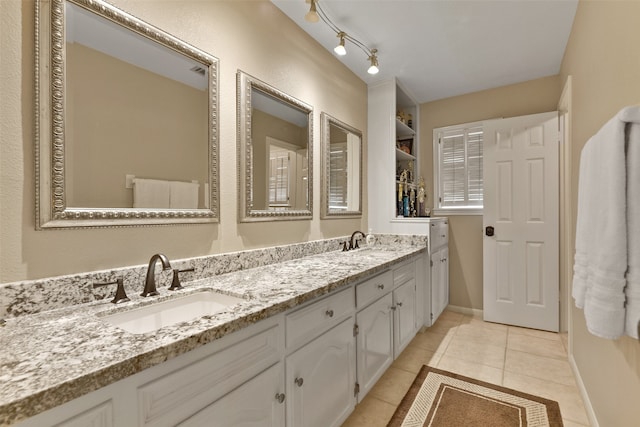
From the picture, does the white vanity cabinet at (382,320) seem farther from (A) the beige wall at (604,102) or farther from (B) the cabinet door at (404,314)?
(A) the beige wall at (604,102)

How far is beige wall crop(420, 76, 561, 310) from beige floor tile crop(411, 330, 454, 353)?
0.78 meters

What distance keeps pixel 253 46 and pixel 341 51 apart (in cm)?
63

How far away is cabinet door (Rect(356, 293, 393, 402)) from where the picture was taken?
166 cm

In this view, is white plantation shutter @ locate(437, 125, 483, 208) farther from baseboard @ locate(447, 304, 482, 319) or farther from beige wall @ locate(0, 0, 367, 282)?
beige wall @ locate(0, 0, 367, 282)

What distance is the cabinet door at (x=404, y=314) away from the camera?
212 cm

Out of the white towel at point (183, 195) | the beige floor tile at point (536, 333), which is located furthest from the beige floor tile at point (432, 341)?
the white towel at point (183, 195)

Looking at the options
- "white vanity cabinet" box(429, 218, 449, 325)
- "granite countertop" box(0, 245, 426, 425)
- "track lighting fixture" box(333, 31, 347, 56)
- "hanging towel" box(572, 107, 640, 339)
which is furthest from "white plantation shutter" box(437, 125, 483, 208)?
"granite countertop" box(0, 245, 426, 425)

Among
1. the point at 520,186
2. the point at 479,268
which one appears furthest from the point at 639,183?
the point at 479,268

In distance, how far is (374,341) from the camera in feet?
5.93

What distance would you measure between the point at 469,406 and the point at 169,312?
180 centimetres

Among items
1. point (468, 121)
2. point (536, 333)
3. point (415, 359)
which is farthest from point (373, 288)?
point (468, 121)

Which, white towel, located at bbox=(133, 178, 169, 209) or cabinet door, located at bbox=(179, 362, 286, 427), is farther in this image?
white towel, located at bbox=(133, 178, 169, 209)

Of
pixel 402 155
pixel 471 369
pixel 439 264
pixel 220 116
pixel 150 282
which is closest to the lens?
pixel 150 282

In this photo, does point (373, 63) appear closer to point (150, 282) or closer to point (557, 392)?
point (150, 282)
